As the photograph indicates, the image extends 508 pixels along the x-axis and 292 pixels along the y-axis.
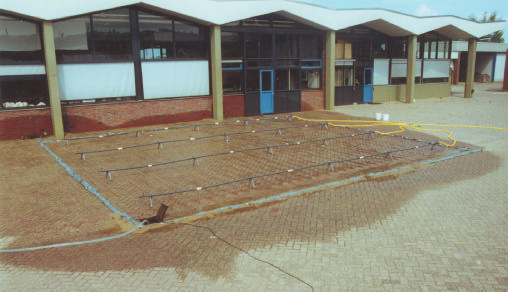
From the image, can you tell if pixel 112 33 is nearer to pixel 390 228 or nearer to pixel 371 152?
pixel 371 152

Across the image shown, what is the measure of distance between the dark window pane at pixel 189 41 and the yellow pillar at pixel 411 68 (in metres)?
15.0

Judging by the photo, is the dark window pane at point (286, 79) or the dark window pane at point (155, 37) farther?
the dark window pane at point (286, 79)

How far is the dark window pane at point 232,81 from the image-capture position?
20.4 m

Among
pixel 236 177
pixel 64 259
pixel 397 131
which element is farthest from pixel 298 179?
pixel 397 131

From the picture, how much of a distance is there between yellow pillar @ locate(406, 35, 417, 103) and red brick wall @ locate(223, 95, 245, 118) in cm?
1303

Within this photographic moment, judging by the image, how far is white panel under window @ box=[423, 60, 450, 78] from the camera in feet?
95.8

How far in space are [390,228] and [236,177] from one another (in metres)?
4.54

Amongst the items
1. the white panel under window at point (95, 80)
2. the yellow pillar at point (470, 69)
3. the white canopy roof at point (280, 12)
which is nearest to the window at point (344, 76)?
the white canopy roof at point (280, 12)

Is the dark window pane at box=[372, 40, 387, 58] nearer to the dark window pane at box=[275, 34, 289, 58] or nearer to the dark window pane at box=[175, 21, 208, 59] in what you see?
the dark window pane at box=[275, 34, 289, 58]

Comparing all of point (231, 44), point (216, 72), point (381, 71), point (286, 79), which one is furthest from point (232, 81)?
point (381, 71)

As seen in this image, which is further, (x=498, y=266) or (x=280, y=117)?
(x=280, y=117)

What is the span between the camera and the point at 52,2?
14984mm

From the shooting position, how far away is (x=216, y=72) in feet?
63.5

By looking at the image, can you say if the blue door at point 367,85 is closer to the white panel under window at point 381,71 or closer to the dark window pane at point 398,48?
the white panel under window at point 381,71
